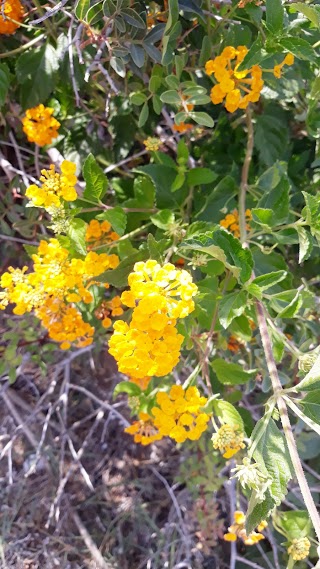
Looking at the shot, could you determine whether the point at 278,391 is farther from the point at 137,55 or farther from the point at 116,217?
the point at 137,55

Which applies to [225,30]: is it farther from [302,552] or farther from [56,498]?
[56,498]

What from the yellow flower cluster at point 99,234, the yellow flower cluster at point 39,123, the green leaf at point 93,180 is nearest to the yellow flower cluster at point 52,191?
the green leaf at point 93,180

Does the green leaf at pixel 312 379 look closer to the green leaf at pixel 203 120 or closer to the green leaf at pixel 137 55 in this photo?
the green leaf at pixel 203 120

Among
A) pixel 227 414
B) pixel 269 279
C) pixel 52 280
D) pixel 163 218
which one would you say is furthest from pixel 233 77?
pixel 227 414

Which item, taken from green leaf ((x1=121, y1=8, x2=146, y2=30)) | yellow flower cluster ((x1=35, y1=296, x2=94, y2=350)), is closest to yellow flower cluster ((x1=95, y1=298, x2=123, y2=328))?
yellow flower cluster ((x1=35, y1=296, x2=94, y2=350))

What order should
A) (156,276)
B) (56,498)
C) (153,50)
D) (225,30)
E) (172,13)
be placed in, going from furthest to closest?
(56,498), (225,30), (153,50), (172,13), (156,276)

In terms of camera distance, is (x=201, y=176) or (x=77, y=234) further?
(x=201, y=176)

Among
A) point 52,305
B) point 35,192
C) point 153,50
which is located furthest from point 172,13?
point 52,305
